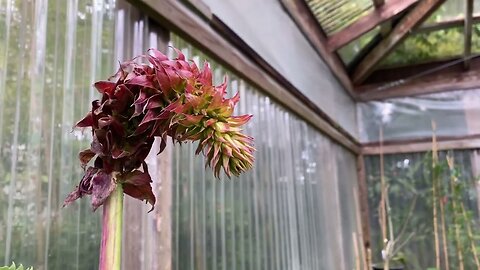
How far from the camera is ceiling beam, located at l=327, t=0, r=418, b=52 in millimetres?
3412

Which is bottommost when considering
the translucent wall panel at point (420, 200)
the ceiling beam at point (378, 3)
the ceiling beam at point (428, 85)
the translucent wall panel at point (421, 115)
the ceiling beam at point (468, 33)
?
the translucent wall panel at point (420, 200)

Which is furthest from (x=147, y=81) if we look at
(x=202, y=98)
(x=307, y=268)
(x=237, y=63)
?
(x=307, y=268)

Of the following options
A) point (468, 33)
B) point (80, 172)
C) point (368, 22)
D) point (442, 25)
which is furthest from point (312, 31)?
point (80, 172)

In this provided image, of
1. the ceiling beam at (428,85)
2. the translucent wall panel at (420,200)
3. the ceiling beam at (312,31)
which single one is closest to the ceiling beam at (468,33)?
the ceiling beam at (428,85)

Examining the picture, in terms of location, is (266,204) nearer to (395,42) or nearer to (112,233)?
(112,233)

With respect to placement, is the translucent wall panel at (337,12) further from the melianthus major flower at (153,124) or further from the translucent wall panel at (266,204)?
the melianthus major flower at (153,124)

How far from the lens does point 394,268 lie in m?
3.90

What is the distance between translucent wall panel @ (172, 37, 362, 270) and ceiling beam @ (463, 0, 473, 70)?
5.24 feet

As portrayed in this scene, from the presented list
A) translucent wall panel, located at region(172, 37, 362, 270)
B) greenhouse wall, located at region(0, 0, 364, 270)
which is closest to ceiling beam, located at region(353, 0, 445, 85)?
translucent wall panel, located at region(172, 37, 362, 270)

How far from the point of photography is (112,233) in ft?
1.06

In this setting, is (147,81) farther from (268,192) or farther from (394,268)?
(394,268)

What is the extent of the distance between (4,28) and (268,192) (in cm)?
156

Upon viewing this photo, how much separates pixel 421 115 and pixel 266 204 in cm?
327

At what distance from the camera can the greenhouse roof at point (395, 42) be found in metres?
3.44
